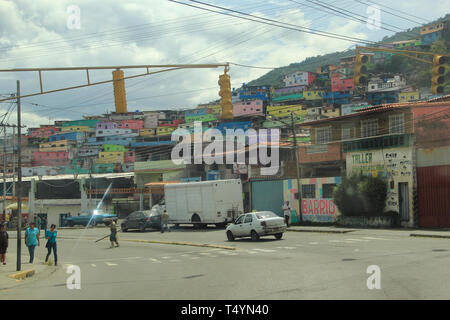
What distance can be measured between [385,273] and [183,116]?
139 meters

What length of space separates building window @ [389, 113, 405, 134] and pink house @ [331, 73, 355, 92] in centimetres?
11400

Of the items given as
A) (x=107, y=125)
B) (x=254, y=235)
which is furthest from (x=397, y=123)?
(x=107, y=125)

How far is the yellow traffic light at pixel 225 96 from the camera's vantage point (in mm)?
13820

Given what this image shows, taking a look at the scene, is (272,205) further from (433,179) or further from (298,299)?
(298,299)

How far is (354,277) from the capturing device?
12.1 m

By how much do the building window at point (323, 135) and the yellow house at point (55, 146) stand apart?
326 ft

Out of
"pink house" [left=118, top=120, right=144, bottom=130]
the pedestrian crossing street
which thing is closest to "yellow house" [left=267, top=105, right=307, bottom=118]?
"pink house" [left=118, top=120, right=144, bottom=130]

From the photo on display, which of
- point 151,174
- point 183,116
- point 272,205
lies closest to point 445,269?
point 272,205

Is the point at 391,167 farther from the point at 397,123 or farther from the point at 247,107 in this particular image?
the point at 247,107

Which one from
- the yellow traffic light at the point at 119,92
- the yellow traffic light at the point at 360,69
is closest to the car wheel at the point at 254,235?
the yellow traffic light at the point at 360,69

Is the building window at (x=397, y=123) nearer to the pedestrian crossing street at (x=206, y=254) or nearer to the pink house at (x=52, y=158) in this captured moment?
the pedestrian crossing street at (x=206, y=254)

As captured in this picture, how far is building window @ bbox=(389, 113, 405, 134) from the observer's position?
34.2 metres

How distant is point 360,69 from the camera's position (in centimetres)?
1644

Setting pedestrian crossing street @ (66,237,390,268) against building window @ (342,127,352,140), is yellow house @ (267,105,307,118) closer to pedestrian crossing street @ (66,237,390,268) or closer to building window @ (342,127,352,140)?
building window @ (342,127,352,140)
